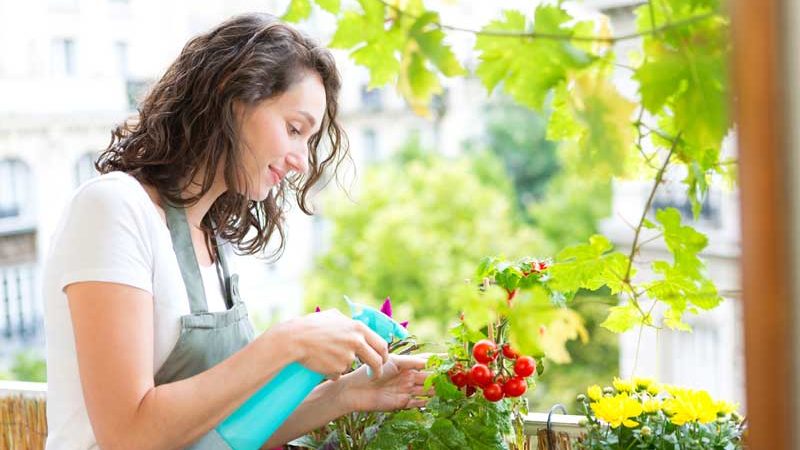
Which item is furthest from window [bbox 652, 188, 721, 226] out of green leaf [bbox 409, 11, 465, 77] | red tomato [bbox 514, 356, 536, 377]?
green leaf [bbox 409, 11, 465, 77]

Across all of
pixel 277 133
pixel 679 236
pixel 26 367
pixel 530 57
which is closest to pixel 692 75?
pixel 530 57

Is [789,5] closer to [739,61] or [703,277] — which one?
[739,61]

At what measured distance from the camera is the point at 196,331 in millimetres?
1130

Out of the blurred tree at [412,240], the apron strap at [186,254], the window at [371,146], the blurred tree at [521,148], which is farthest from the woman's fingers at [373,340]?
the blurred tree at [521,148]

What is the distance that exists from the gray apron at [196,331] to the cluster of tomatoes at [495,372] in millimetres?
275

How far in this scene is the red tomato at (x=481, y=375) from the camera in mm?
1057

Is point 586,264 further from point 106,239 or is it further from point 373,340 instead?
point 106,239

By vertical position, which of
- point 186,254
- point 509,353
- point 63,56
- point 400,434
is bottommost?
point 400,434

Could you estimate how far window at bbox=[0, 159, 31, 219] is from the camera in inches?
571

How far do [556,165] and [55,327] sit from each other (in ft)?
71.0

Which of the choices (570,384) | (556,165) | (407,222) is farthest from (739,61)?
(556,165)

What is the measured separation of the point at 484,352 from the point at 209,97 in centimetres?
44

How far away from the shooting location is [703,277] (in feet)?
2.93

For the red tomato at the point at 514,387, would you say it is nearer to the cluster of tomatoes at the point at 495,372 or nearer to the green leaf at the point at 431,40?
the cluster of tomatoes at the point at 495,372
